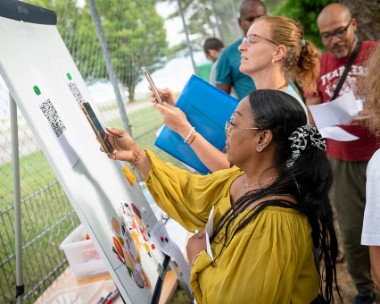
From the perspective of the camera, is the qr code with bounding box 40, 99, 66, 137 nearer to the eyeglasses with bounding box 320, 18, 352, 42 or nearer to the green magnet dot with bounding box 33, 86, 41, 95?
the green magnet dot with bounding box 33, 86, 41, 95

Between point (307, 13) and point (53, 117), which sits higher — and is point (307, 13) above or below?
below

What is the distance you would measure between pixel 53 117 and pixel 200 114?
884 millimetres

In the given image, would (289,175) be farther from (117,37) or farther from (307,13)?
(307,13)

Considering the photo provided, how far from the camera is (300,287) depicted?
135 cm

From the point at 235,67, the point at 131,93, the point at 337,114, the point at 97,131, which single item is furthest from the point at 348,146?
the point at 131,93

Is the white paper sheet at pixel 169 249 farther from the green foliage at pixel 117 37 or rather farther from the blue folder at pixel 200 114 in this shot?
the green foliage at pixel 117 37

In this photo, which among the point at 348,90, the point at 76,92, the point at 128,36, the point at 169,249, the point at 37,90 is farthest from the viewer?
the point at 128,36

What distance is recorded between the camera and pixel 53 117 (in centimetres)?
132

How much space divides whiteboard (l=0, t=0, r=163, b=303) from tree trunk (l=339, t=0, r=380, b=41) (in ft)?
11.0

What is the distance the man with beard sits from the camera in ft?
8.32

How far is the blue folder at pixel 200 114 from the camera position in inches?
78.7

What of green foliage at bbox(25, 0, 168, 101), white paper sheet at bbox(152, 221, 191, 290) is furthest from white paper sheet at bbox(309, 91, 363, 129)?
green foliage at bbox(25, 0, 168, 101)

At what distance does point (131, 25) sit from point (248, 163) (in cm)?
315

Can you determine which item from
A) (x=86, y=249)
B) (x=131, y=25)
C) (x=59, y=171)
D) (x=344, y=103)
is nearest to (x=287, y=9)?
(x=131, y=25)
